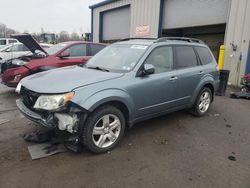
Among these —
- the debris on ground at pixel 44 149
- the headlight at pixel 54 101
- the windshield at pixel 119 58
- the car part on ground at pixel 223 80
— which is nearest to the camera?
the headlight at pixel 54 101

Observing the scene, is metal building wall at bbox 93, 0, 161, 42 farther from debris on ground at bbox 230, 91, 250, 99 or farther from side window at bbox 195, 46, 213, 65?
side window at bbox 195, 46, 213, 65

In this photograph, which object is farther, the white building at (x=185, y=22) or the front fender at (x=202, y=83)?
the white building at (x=185, y=22)

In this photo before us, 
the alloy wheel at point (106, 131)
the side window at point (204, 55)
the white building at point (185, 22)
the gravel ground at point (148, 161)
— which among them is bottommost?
the gravel ground at point (148, 161)

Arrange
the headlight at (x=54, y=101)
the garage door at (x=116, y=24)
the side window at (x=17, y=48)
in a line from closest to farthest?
the headlight at (x=54, y=101)
the side window at (x=17, y=48)
the garage door at (x=116, y=24)

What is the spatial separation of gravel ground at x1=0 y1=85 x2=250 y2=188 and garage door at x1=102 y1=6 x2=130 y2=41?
12.8 m

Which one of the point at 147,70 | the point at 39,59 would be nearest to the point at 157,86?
the point at 147,70

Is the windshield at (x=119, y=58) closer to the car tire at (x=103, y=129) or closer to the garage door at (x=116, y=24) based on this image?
the car tire at (x=103, y=129)

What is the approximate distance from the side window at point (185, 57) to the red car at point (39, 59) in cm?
290

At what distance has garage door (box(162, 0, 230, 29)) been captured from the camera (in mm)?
10484

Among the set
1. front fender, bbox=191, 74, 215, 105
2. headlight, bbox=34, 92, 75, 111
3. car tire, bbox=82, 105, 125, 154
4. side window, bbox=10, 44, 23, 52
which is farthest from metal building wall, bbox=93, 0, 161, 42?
headlight, bbox=34, 92, 75, 111

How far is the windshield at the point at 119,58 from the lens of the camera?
3947 millimetres

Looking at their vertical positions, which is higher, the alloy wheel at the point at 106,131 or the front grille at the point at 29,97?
the front grille at the point at 29,97

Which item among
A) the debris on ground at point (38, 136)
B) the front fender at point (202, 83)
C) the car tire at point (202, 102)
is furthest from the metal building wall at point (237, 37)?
the debris on ground at point (38, 136)

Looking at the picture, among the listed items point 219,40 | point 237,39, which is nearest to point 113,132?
point 237,39
